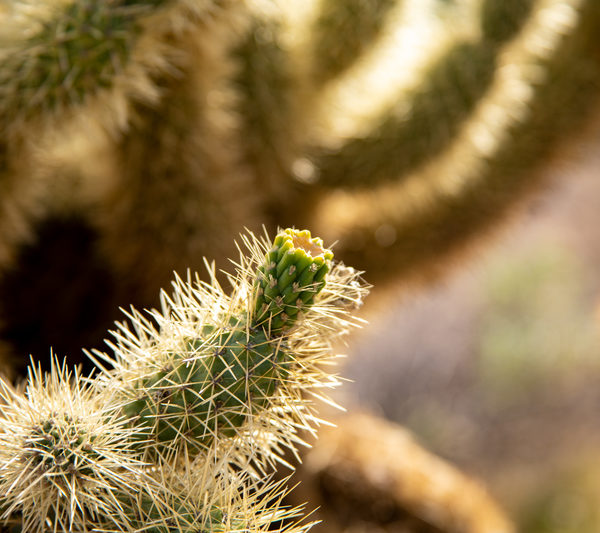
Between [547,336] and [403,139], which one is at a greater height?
[403,139]

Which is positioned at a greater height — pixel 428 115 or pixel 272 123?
pixel 272 123

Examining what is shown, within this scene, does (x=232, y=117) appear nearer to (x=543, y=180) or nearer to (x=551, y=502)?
(x=543, y=180)

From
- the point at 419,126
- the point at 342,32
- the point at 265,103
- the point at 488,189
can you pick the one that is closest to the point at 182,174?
the point at 265,103

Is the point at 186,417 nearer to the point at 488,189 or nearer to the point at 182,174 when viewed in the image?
the point at 182,174

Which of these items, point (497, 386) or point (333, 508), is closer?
point (333, 508)

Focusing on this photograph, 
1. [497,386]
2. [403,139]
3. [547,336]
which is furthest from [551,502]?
[403,139]

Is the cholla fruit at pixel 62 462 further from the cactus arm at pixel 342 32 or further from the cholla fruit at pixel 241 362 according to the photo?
the cactus arm at pixel 342 32

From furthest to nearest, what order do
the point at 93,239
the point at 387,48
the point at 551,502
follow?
1. the point at 551,502
2. the point at 93,239
3. the point at 387,48
